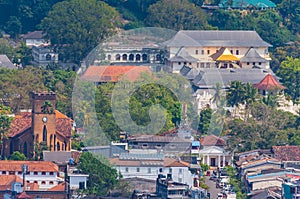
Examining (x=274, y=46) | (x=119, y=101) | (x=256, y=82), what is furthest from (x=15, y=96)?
(x=274, y=46)

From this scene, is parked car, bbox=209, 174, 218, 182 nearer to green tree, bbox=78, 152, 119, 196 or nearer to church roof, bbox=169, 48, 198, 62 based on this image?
green tree, bbox=78, 152, 119, 196

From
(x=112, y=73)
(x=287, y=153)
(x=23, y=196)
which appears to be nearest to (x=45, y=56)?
(x=112, y=73)

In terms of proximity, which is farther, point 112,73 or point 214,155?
point 112,73

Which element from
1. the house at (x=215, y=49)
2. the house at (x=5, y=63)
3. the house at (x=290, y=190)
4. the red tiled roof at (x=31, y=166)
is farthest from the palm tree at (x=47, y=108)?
the house at (x=215, y=49)

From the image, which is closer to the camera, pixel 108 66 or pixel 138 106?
pixel 138 106

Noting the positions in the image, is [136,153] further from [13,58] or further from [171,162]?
[13,58]

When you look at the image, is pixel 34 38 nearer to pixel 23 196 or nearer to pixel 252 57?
pixel 252 57
